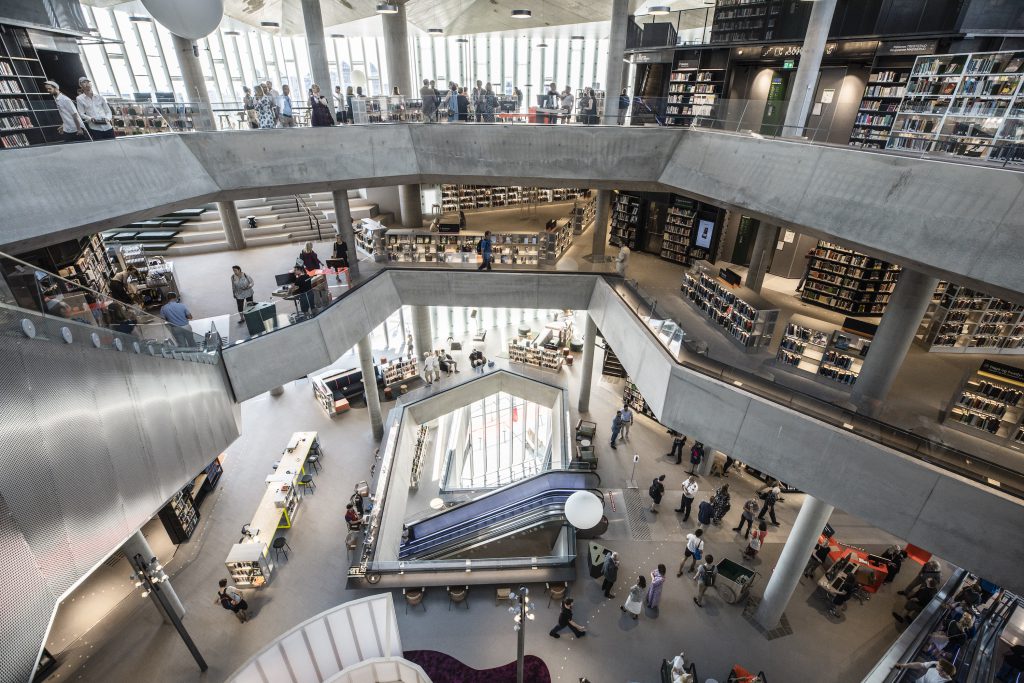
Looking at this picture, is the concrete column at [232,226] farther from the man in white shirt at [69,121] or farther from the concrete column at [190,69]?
the man in white shirt at [69,121]

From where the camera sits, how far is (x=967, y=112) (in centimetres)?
683

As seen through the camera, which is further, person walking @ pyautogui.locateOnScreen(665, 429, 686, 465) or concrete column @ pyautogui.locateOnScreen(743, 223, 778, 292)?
person walking @ pyautogui.locateOnScreen(665, 429, 686, 465)

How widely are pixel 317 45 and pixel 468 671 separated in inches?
609

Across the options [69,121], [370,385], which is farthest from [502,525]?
[69,121]

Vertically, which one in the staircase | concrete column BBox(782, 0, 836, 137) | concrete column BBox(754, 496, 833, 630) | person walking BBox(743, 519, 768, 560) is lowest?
person walking BBox(743, 519, 768, 560)

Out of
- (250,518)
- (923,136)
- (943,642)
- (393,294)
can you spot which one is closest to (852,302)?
(923,136)

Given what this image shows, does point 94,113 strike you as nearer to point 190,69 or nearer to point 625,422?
point 190,69

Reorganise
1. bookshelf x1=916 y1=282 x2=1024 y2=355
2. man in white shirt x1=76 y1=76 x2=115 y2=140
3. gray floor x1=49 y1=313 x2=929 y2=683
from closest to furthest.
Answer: man in white shirt x1=76 y1=76 x2=115 y2=140 < gray floor x1=49 y1=313 x2=929 y2=683 < bookshelf x1=916 y1=282 x2=1024 y2=355

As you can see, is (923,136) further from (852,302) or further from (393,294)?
(393,294)

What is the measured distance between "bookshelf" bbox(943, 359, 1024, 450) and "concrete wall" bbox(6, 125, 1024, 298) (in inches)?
117

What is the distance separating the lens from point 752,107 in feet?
32.8

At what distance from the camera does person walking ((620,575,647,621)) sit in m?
9.51

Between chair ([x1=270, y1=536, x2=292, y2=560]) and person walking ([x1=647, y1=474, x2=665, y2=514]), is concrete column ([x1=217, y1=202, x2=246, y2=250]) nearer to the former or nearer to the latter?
chair ([x1=270, y1=536, x2=292, y2=560])

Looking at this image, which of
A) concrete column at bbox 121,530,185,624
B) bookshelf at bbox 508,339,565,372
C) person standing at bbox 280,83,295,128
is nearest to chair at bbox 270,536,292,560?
concrete column at bbox 121,530,185,624
